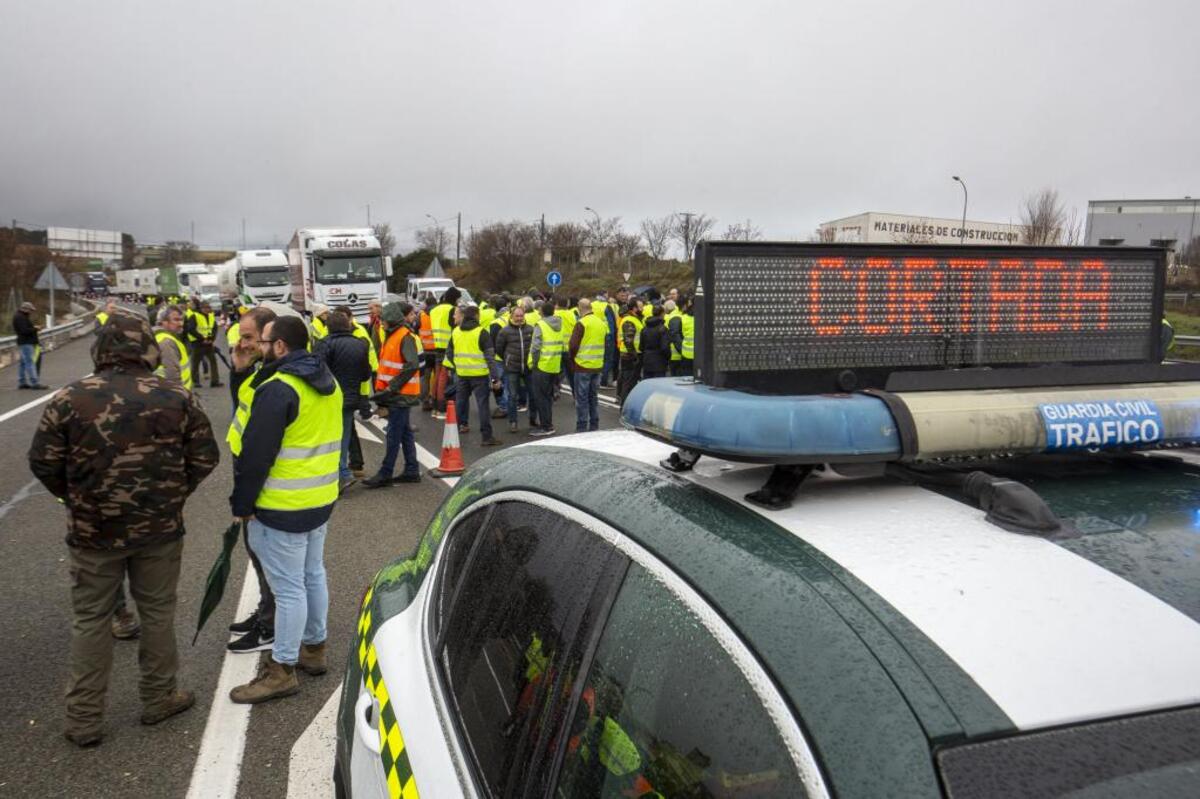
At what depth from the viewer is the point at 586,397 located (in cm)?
1082

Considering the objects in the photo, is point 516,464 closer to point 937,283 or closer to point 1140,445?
point 937,283

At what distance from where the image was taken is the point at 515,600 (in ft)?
6.00

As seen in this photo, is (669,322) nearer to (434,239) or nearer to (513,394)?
(513,394)

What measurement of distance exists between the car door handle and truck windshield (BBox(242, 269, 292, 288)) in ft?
121

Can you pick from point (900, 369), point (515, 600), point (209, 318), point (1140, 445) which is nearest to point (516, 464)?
point (515, 600)

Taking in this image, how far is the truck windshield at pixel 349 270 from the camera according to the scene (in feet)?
88.3

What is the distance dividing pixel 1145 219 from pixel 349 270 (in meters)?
57.7

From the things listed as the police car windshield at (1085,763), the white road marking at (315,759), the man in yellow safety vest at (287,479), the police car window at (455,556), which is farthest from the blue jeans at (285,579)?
the police car windshield at (1085,763)

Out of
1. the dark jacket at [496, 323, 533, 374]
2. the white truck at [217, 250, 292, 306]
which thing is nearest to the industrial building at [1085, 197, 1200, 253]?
the white truck at [217, 250, 292, 306]

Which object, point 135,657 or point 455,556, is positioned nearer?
point 455,556

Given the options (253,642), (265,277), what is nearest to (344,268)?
(265,277)

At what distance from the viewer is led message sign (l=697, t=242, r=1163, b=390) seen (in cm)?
191

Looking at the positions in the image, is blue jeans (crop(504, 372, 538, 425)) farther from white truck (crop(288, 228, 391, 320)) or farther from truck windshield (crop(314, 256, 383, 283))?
truck windshield (crop(314, 256, 383, 283))

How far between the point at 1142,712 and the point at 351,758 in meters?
1.95
